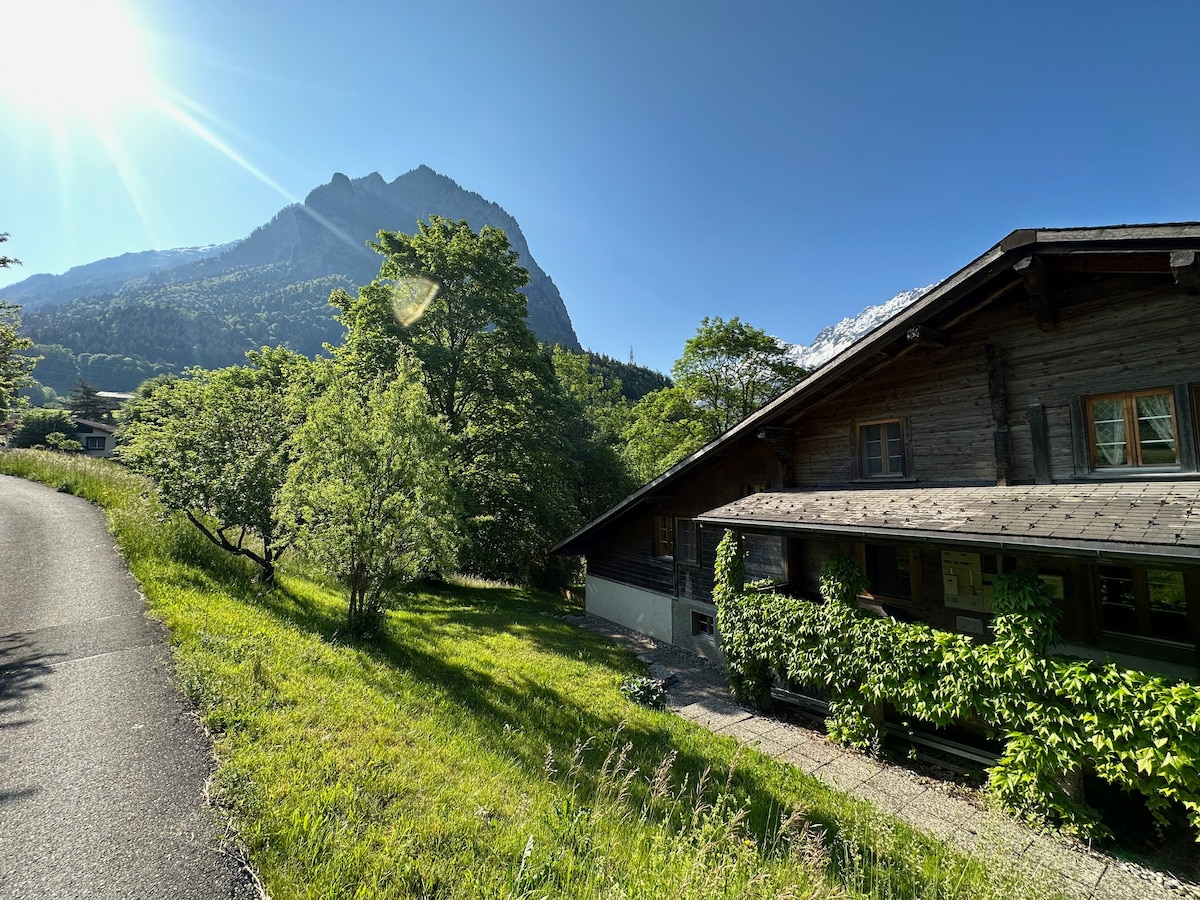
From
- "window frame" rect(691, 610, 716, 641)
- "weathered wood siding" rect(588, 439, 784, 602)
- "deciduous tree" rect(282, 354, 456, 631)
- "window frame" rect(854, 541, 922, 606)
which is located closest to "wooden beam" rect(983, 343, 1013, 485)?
"window frame" rect(854, 541, 922, 606)

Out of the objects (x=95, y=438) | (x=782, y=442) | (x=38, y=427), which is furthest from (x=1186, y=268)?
(x=95, y=438)

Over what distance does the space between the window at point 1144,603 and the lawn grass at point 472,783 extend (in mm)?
5169

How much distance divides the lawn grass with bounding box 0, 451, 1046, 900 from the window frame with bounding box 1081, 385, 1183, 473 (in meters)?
6.75

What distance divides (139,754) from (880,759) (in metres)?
10.2

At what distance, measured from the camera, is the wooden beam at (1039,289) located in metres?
8.28

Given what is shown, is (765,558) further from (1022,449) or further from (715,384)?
(715,384)

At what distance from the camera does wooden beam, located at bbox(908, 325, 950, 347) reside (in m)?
9.69

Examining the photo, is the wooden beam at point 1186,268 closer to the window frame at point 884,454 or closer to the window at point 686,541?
the window frame at point 884,454

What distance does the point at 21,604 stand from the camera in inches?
332

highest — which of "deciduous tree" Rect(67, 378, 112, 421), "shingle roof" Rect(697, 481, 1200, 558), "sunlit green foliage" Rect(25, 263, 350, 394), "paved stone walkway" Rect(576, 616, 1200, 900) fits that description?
"sunlit green foliage" Rect(25, 263, 350, 394)

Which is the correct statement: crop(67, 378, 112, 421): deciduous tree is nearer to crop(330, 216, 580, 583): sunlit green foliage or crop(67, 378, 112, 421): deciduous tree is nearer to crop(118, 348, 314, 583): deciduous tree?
crop(330, 216, 580, 583): sunlit green foliage

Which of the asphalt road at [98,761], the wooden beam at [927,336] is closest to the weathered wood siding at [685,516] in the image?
the wooden beam at [927,336]

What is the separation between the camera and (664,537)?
55.1ft

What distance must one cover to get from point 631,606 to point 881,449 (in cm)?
1028
